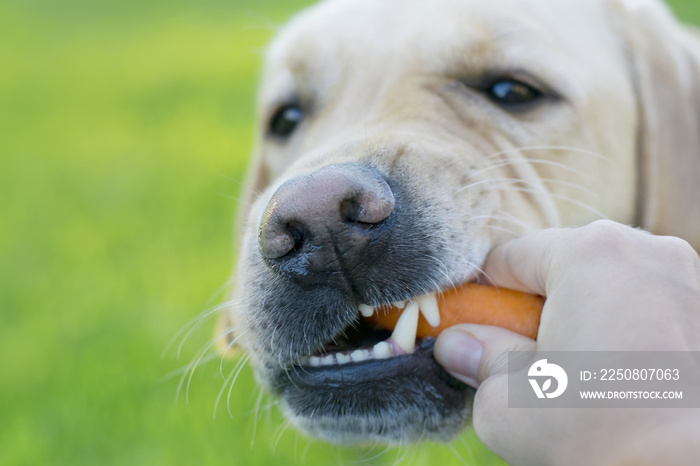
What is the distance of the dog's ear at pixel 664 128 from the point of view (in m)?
3.20

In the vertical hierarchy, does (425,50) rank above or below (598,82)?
above

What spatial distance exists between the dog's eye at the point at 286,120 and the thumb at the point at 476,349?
6.29ft

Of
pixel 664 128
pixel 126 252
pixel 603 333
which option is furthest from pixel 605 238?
pixel 126 252

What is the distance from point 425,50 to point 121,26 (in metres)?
13.8

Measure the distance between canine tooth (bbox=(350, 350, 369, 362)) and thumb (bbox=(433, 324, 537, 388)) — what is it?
0.22m

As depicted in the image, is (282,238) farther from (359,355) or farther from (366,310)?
(359,355)

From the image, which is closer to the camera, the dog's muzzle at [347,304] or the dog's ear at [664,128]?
the dog's muzzle at [347,304]

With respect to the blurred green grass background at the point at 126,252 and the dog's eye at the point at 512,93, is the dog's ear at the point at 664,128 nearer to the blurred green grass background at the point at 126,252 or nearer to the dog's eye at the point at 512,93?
the dog's eye at the point at 512,93

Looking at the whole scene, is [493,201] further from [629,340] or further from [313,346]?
[629,340]

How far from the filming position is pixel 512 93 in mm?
3033

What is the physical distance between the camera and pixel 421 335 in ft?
7.54

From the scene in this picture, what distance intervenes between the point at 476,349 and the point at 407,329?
0.86ft

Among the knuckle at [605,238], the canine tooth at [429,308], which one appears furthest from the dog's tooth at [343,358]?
the knuckle at [605,238]

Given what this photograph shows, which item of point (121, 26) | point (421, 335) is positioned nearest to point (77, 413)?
point (421, 335)
